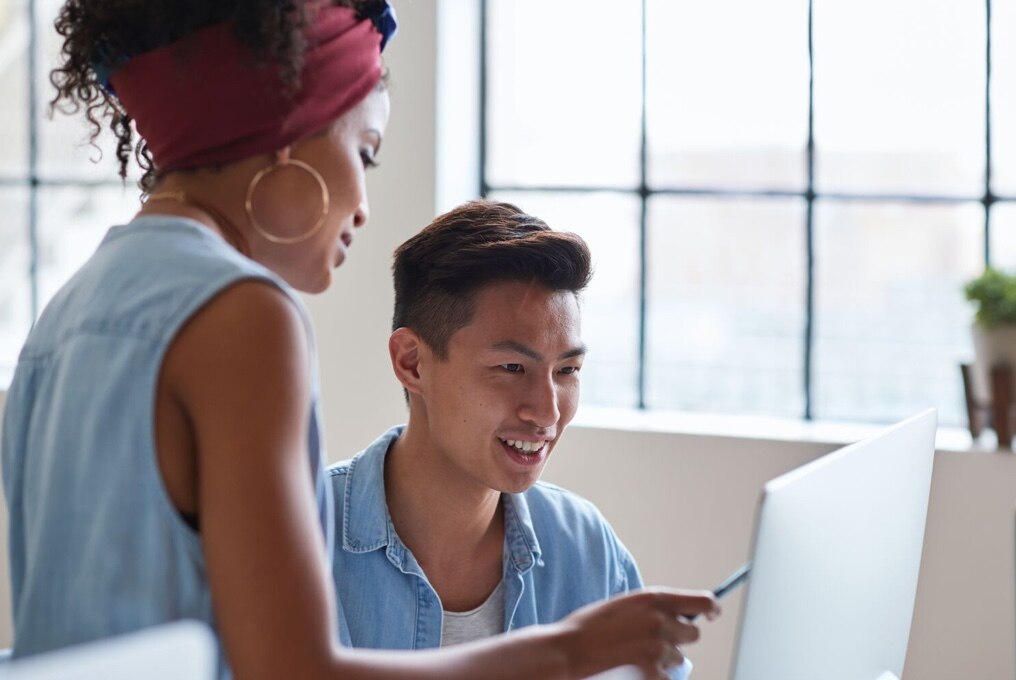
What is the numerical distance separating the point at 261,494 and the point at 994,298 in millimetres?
2239

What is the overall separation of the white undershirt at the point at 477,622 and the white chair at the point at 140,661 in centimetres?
93

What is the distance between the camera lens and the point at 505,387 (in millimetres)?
1687

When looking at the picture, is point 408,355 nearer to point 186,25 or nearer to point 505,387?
point 505,387

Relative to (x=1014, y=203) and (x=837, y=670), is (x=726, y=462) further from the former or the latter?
(x=837, y=670)

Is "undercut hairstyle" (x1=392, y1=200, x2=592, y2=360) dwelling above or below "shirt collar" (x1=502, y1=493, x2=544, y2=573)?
above

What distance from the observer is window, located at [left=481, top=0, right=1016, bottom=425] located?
9.82 feet

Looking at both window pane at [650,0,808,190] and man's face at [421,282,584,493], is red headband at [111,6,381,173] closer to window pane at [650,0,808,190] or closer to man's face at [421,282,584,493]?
man's face at [421,282,584,493]

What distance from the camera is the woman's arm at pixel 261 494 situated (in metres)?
0.82

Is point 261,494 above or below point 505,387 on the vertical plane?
above

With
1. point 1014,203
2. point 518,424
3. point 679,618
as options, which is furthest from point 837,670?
point 1014,203

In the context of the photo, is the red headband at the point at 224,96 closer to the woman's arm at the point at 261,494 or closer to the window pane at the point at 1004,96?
the woman's arm at the point at 261,494

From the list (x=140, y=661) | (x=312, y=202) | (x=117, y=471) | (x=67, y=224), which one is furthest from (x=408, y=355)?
(x=67, y=224)

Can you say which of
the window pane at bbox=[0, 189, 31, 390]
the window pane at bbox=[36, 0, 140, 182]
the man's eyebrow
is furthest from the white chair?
the window pane at bbox=[0, 189, 31, 390]

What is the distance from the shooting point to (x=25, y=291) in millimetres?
3996
